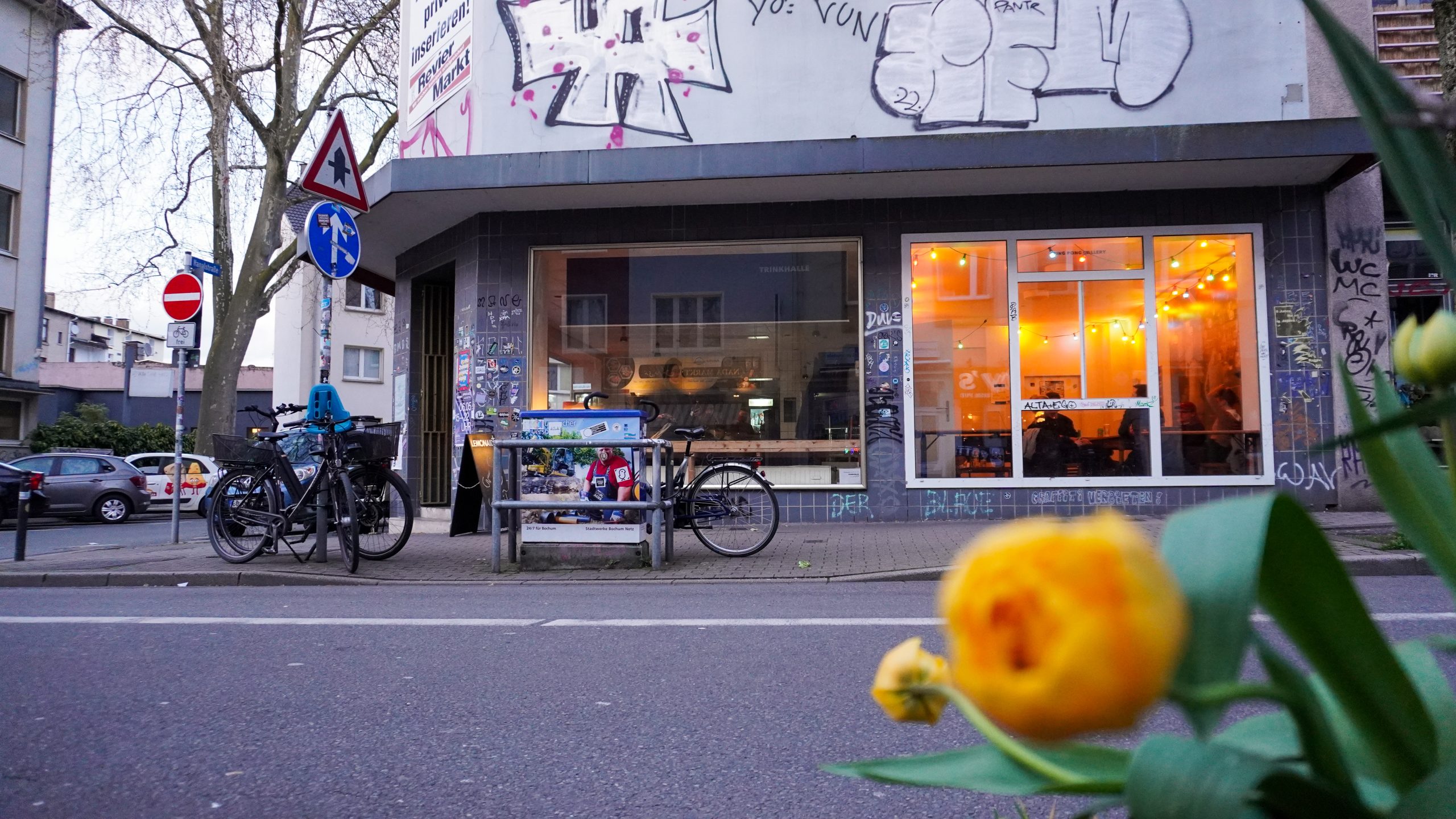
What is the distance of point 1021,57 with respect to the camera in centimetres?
1075

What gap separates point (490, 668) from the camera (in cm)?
432

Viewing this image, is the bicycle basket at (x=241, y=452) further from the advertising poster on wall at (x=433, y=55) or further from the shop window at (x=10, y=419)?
the shop window at (x=10, y=419)

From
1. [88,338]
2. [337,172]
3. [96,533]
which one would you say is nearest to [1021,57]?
[337,172]

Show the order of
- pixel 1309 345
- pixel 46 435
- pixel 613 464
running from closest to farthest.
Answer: pixel 613 464
pixel 1309 345
pixel 46 435

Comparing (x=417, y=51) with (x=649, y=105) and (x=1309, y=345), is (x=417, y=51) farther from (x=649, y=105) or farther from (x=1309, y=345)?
(x=1309, y=345)

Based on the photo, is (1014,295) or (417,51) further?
(417,51)

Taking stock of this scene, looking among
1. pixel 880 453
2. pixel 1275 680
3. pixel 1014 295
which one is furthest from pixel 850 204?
pixel 1275 680

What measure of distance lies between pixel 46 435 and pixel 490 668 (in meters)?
29.2

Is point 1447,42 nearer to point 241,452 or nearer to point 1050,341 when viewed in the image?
point 241,452

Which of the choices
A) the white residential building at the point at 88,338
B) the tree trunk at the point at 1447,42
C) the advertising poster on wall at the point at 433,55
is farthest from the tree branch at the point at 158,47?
the white residential building at the point at 88,338

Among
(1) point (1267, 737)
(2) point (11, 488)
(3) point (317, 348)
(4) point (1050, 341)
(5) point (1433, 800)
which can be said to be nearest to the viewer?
(5) point (1433, 800)

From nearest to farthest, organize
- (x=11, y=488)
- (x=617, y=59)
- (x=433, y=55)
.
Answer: (x=617, y=59) → (x=433, y=55) → (x=11, y=488)

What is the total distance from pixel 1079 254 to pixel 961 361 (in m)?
1.81

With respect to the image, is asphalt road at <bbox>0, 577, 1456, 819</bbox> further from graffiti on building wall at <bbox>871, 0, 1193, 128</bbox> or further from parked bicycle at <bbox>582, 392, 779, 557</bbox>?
graffiti on building wall at <bbox>871, 0, 1193, 128</bbox>
